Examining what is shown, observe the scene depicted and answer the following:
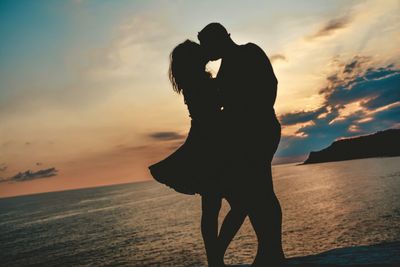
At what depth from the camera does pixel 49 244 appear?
5378 cm

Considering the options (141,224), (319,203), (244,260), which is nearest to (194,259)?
(244,260)

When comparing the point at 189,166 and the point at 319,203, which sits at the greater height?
the point at 189,166

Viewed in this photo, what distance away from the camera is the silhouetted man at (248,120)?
3.63 meters

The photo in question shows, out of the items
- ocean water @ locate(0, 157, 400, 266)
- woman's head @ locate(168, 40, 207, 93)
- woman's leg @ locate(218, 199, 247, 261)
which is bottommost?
ocean water @ locate(0, 157, 400, 266)

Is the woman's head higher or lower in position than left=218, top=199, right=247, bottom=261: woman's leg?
higher

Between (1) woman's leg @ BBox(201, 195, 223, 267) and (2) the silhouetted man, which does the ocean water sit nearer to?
(1) woman's leg @ BBox(201, 195, 223, 267)

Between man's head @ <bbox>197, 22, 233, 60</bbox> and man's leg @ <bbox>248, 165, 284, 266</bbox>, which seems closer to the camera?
man's head @ <bbox>197, 22, 233, 60</bbox>

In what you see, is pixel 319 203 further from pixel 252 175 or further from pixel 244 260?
pixel 252 175

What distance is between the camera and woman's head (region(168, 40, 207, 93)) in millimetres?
4168

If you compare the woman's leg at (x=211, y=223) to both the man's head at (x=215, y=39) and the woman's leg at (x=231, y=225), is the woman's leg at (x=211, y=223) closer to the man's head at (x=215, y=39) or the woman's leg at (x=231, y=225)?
the woman's leg at (x=231, y=225)

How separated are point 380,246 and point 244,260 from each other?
25817 millimetres

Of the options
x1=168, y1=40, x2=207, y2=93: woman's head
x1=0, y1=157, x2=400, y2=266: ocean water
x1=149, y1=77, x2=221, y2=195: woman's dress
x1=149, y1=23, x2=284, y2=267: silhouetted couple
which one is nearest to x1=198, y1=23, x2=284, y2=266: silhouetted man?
x1=149, y1=23, x2=284, y2=267: silhouetted couple

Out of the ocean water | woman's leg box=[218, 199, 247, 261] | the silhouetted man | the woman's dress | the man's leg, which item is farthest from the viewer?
the ocean water

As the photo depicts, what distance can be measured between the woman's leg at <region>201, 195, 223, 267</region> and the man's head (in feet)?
5.45
